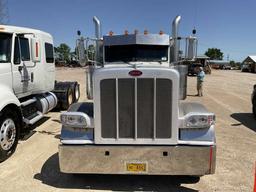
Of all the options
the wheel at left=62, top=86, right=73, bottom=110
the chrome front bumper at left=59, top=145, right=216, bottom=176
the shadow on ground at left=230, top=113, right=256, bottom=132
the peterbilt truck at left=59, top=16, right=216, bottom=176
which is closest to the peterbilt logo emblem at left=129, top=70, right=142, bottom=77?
the peterbilt truck at left=59, top=16, right=216, bottom=176

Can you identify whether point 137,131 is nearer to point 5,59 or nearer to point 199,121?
point 199,121

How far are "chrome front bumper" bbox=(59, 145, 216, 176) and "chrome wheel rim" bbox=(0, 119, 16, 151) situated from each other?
1.95 m

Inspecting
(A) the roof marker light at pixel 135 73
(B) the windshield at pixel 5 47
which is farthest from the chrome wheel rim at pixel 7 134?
(A) the roof marker light at pixel 135 73

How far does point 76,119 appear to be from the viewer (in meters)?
4.56

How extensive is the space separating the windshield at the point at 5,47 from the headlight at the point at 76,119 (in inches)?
105

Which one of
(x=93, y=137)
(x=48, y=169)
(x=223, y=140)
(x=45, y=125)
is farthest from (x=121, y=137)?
(x=45, y=125)

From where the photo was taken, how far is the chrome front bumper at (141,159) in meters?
4.30

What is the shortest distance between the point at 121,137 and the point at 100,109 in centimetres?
52

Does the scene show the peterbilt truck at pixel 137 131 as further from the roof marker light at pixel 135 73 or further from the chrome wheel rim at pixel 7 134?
the chrome wheel rim at pixel 7 134

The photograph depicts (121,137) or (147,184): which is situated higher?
(121,137)

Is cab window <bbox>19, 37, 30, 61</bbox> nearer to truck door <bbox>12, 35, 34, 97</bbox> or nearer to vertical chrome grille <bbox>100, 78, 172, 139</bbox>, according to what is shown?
truck door <bbox>12, 35, 34, 97</bbox>

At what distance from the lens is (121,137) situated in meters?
4.44

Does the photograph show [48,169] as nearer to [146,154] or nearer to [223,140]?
[146,154]

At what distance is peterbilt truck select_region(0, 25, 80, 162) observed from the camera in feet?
19.7
